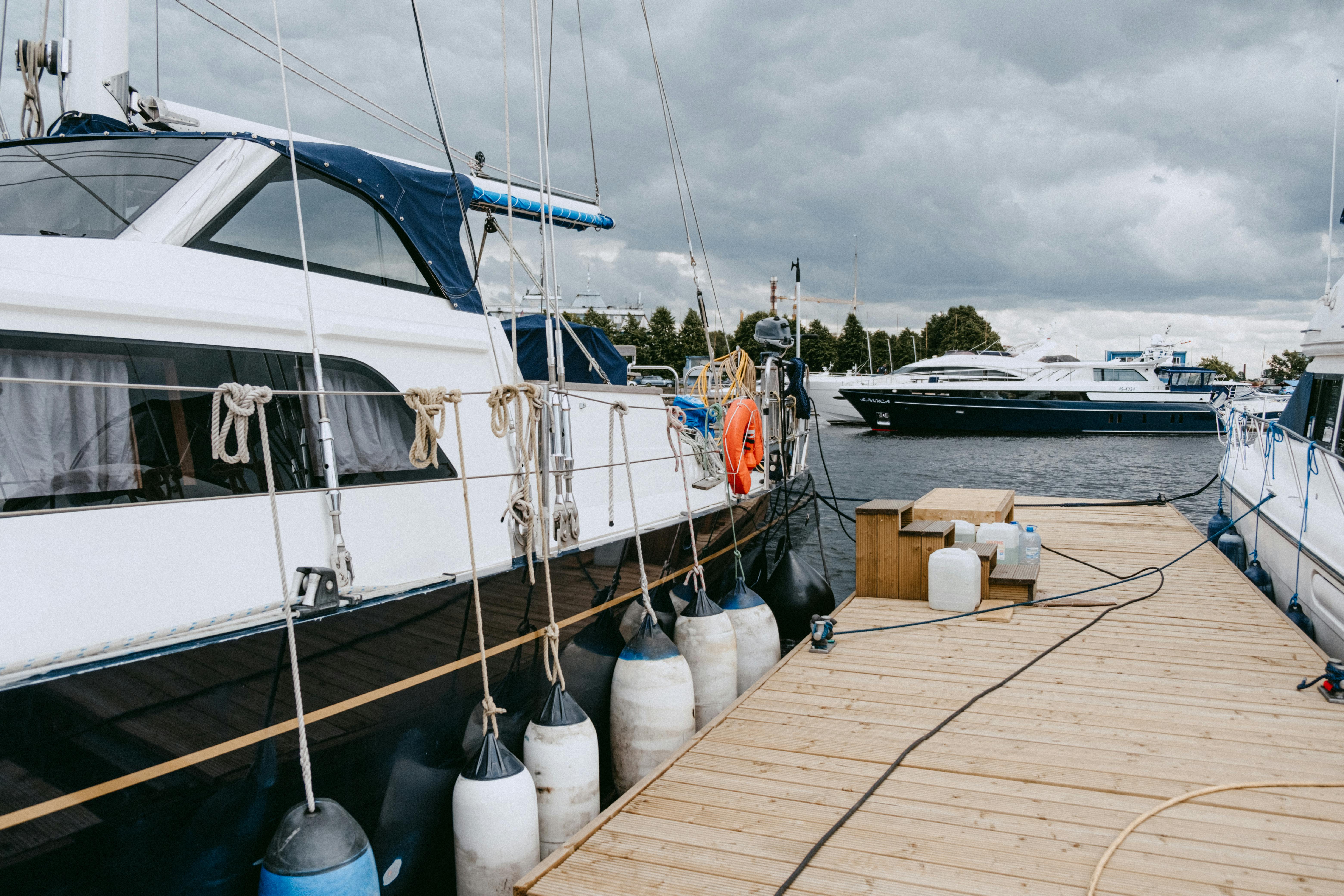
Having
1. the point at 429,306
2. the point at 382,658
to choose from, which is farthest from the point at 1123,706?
the point at 429,306

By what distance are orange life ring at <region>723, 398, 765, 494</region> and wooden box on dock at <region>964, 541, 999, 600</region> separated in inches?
75.9

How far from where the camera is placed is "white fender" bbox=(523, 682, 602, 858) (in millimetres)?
3926

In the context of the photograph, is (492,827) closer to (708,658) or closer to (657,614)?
(708,658)

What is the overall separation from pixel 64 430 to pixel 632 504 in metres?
2.94

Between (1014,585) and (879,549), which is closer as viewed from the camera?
(1014,585)

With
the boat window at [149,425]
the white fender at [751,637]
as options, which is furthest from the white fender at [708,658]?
the boat window at [149,425]

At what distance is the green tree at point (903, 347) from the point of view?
8338cm

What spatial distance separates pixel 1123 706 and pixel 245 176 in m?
5.29

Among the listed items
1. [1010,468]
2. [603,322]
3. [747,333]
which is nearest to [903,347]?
[747,333]

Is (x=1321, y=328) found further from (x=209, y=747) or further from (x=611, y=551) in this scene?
(x=209, y=747)

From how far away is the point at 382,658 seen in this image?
340cm

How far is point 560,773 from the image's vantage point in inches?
154

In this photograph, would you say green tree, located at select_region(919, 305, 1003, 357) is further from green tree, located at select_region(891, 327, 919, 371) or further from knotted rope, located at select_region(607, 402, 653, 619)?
knotted rope, located at select_region(607, 402, 653, 619)

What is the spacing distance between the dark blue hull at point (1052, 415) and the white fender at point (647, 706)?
35.3m
